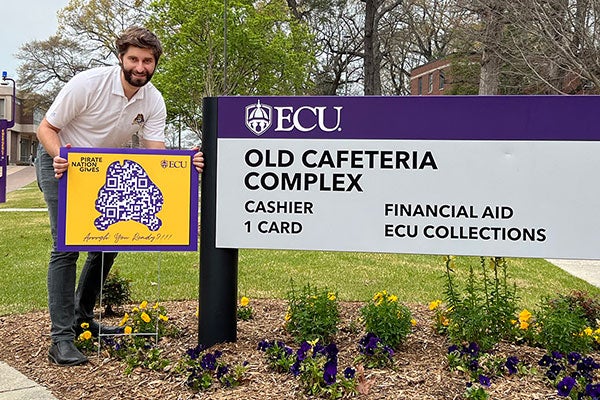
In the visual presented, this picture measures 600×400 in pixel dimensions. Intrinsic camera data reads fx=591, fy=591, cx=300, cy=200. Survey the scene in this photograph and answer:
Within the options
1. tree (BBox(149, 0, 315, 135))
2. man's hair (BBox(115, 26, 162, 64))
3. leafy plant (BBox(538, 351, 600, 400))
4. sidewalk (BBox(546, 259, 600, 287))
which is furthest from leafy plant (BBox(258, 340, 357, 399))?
tree (BBox(149, 0, 315, 135))

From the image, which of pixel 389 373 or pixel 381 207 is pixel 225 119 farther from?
pixel 389 373

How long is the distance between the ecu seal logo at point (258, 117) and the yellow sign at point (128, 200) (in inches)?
15.7

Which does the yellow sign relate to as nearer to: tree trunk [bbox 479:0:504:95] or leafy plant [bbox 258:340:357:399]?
leafy plant [bbox 258:340:357:399]

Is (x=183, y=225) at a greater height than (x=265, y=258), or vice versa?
(x=183, y=225)

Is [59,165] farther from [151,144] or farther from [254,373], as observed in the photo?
[254,373]

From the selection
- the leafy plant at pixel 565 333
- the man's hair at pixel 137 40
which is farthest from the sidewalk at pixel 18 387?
the leafy plant at pixel 565 333

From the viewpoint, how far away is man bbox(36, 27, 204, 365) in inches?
127

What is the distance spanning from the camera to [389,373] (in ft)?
9.98

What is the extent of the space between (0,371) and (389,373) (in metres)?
2.12

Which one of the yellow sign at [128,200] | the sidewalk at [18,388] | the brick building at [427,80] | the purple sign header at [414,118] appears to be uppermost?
the brick building at [427,80]

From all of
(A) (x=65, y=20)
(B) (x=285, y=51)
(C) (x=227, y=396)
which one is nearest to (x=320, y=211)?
(C) (x=227, y=396)

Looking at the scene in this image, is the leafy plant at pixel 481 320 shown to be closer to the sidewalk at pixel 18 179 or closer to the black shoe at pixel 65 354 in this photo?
the black shoe at pixel 65 354

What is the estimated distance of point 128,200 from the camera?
10.9ft

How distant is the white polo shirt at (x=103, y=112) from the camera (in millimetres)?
3234
